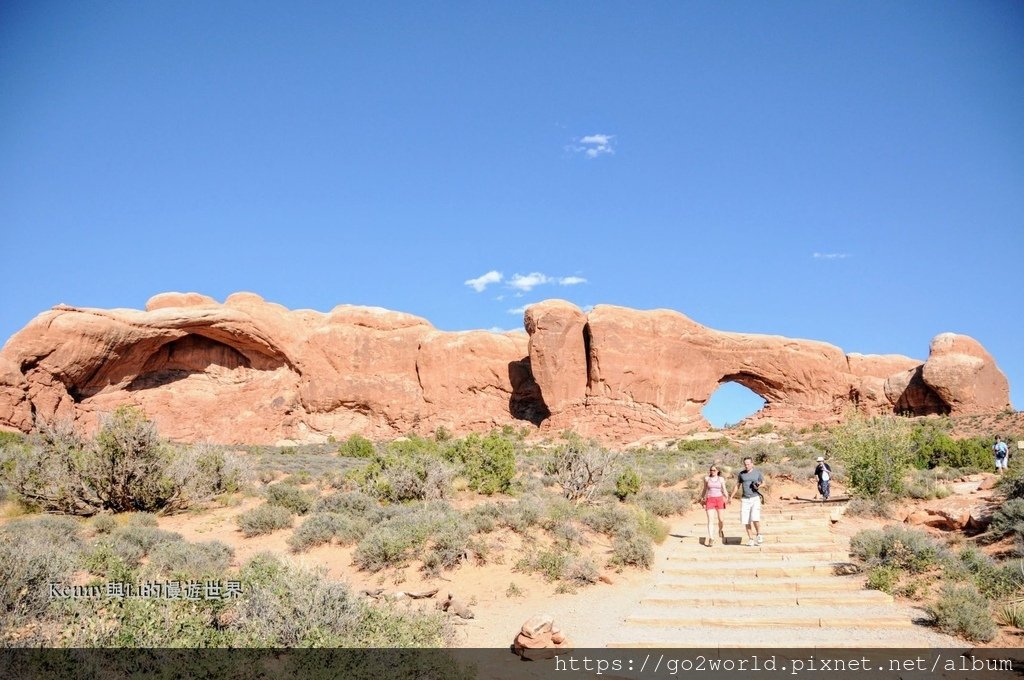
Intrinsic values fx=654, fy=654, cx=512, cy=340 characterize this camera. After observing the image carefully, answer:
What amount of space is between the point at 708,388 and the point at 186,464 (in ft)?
95.5

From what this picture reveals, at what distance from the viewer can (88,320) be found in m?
32.1

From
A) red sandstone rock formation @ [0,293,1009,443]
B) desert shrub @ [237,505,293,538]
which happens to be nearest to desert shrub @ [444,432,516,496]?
desert shrub @ [237,505,293,538]

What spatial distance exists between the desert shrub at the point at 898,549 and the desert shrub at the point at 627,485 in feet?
20.7

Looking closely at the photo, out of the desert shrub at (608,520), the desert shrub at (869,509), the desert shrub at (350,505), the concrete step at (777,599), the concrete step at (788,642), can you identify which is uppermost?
the desert shrub at (350,505)

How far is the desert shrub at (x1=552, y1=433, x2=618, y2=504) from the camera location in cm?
1440

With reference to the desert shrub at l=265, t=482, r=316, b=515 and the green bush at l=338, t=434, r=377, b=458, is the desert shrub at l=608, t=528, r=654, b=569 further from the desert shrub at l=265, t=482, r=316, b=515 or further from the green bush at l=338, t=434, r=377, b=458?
the green bush at l=338, t=434, r=377, b=458

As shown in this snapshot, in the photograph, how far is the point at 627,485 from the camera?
15.6 metres

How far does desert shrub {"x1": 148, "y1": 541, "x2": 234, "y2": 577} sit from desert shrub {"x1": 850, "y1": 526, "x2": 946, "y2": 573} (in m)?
8.53

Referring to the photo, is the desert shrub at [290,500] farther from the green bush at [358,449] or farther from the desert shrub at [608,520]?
the green bush at [358,449]

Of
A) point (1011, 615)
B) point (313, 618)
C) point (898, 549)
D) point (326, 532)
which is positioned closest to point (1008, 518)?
point (898, 549)

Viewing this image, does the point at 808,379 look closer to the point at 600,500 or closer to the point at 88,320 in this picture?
the point at 600,500

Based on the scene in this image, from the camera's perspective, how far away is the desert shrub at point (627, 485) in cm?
1545

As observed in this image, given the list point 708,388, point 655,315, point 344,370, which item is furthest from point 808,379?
point 344,370

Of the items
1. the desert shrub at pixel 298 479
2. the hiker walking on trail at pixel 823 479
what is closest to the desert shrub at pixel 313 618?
the desert shrub at pixel 298 479
